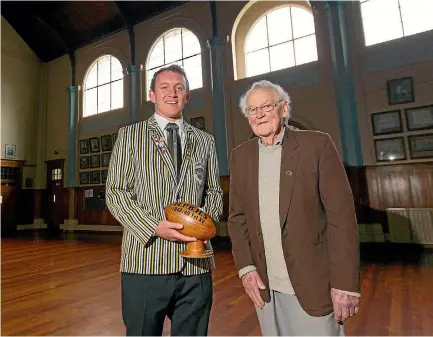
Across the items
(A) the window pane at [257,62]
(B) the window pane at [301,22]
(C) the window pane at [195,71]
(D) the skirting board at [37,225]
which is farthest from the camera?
(D) the skirting board at [37,225]

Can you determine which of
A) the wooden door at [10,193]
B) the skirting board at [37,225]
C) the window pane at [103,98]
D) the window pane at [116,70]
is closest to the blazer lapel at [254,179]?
the window pane at [116,70]

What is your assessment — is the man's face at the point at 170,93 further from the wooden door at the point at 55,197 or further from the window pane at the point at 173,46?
the wooden door at the point at 55,197

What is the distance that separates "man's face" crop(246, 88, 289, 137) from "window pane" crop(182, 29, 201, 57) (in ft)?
27.5

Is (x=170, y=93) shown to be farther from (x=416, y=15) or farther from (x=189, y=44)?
(x=189, y=44)

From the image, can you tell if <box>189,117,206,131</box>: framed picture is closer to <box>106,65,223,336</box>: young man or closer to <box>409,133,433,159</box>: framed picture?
<box>409,133,433,159</box>: framed picture

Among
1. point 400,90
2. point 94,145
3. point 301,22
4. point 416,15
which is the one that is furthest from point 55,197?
point 416,15

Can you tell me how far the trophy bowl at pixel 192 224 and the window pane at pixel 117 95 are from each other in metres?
10.2

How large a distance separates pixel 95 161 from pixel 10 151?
11.6 feet

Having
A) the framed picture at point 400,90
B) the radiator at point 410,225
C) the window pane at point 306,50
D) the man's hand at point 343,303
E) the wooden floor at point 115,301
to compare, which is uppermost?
the window pane at point 306,50

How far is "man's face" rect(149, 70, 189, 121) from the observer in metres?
1.25

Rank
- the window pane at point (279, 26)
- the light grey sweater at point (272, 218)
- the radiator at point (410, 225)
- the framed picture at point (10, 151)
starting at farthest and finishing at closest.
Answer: the framed picture at point (10, 151) → the window pane at point (279, 26) → the radiator at point (410, 225) → the light grey sweater at point (272, 218)

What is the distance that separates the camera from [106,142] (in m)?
10.4

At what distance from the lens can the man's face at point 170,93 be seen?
1.25m

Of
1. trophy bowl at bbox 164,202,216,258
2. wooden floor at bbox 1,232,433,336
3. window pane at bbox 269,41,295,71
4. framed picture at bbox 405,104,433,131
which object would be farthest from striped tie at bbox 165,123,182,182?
window pane at bbox 269,41,295,71
